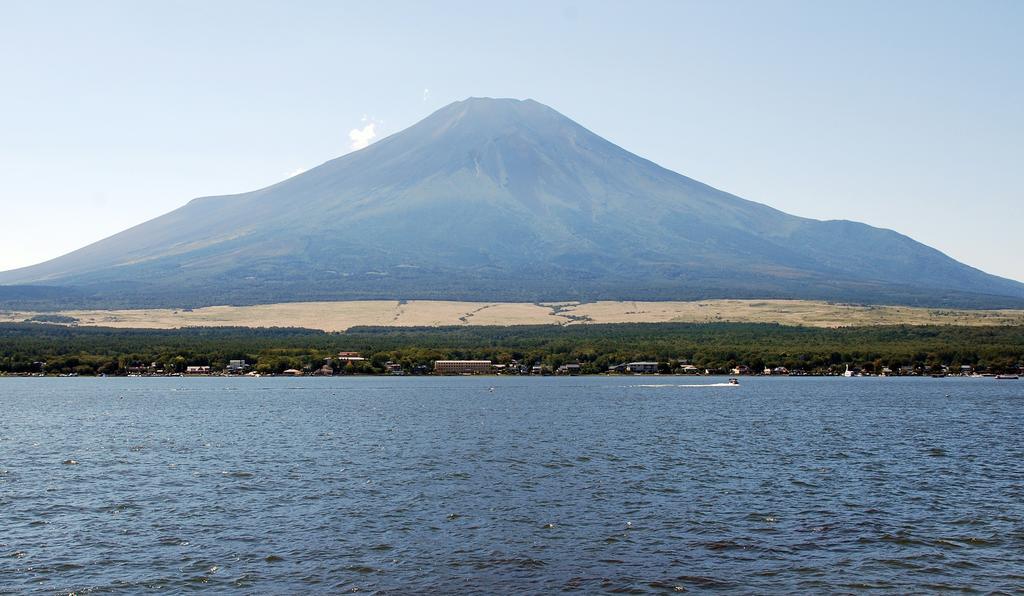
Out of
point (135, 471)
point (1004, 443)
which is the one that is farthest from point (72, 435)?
point (1004, 443)

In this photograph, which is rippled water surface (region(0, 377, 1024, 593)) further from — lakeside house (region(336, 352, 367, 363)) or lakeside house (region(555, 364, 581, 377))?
lakeside house (region(555, 364, 581, 377))

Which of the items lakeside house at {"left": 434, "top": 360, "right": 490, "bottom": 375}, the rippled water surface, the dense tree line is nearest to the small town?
lakeside house at {"left": 434, "top": 360, "right": 490, "bottom": 375}

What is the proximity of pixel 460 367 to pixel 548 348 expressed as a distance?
662 inches

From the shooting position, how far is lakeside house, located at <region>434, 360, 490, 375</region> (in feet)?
447

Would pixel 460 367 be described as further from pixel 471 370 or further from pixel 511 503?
pixel 511 503

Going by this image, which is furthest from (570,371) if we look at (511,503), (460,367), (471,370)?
(511,503)

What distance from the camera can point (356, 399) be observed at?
93.3 metres

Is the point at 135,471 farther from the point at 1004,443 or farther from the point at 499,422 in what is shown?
the point at 1004,443

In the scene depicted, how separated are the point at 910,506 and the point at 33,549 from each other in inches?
1001

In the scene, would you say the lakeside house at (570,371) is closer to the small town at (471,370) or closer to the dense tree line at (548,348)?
the small town at (471,370)

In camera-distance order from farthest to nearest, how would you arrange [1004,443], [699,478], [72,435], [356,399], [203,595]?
1. [356,399]
2. [72,435]
3. [1004,443]
4. [699,478]
5. [203,595]

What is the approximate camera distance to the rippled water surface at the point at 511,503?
25109 mm

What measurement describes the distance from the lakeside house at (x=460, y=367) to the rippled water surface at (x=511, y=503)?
64232 millimetres

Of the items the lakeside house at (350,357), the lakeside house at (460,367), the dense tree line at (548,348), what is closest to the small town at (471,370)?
the lakeside house at (460,367)
